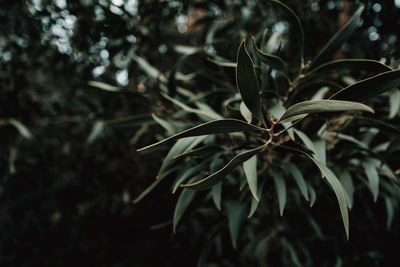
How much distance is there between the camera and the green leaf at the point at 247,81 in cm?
40

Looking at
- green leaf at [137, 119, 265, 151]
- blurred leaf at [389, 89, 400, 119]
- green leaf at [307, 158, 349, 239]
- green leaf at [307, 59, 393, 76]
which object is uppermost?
green leaf at [307, 59, 393, 76]

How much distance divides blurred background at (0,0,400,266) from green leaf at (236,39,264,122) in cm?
53

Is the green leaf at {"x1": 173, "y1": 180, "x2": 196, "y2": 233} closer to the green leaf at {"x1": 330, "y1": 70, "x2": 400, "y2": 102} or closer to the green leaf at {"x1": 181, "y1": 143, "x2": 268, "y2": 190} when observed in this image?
the green leaf at {"x1": 181, "y1": 143, "x2": 268, "y2": 190}

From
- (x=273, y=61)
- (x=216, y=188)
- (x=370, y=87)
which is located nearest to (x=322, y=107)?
(x=370, y=87)

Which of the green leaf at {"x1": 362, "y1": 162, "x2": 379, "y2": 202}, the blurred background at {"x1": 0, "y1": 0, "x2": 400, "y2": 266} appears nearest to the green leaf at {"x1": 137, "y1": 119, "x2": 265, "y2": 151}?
the green leaf at {"x1": 362, "y1": 162, "x2": 379, "y2": 202}

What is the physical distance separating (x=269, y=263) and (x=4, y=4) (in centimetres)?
157

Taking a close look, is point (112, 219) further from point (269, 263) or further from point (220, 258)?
point (269, 263)

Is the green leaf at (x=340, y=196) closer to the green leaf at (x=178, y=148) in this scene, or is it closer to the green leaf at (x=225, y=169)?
the green leaf at (x=225, y=169)

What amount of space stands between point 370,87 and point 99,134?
1175 mm

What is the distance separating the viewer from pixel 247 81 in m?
0.42

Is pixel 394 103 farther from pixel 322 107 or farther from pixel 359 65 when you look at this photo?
pixel 322 107

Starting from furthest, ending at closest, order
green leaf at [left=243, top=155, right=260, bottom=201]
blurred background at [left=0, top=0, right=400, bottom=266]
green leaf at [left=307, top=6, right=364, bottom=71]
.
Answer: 1. blurred background at [left=0, top=0, right=400, bottom=266]
2. green leaf at [left=307, top=6, right=364, bottom=71]
3. green leaf at [left=243, top=155, right=260, bottom=201]

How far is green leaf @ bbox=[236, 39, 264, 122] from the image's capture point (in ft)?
1.32

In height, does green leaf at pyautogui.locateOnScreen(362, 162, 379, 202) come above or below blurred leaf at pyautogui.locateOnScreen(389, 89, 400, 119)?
below
